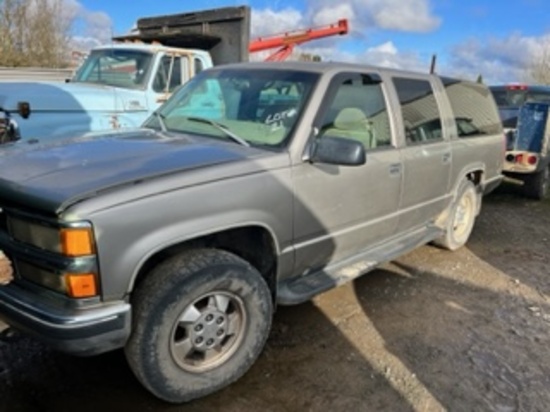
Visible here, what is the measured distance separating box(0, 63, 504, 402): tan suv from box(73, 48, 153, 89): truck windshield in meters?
3.42

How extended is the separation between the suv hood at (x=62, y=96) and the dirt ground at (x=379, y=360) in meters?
3.78

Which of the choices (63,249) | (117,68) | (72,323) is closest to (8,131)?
(117,68)

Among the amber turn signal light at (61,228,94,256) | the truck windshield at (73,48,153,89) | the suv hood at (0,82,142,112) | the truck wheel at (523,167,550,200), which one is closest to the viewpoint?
the amber turn signal light at (61,228,94,256)

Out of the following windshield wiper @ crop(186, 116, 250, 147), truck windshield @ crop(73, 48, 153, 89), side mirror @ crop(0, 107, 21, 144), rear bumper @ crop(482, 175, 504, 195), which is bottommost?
rear bumper @ crop(482, 175, 504, 195)

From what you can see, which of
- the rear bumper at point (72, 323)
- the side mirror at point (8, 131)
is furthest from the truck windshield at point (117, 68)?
the rear bumper at point (72, 323)

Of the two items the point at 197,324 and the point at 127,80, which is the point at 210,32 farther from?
the point at 197,324

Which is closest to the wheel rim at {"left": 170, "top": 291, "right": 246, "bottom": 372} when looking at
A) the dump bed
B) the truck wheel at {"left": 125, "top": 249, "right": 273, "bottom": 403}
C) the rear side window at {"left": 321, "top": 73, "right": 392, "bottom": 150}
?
the truck wheel at {"left": 125, "top": 249, "right": 273, "bottom": 403}

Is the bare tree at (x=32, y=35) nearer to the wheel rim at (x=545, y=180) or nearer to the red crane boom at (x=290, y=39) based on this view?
the red crane boom at (x=290, y=39)

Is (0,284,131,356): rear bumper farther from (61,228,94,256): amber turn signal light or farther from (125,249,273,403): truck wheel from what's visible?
(61,228,94,256): amber turn signal light

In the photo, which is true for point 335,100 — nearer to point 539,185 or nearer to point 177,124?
point 177,124

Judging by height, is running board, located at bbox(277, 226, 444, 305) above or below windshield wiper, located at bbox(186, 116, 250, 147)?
below

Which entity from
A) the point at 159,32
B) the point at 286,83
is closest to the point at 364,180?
the point at 286,83

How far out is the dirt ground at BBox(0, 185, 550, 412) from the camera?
9.57ft

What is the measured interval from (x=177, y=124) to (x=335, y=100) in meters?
1.17
